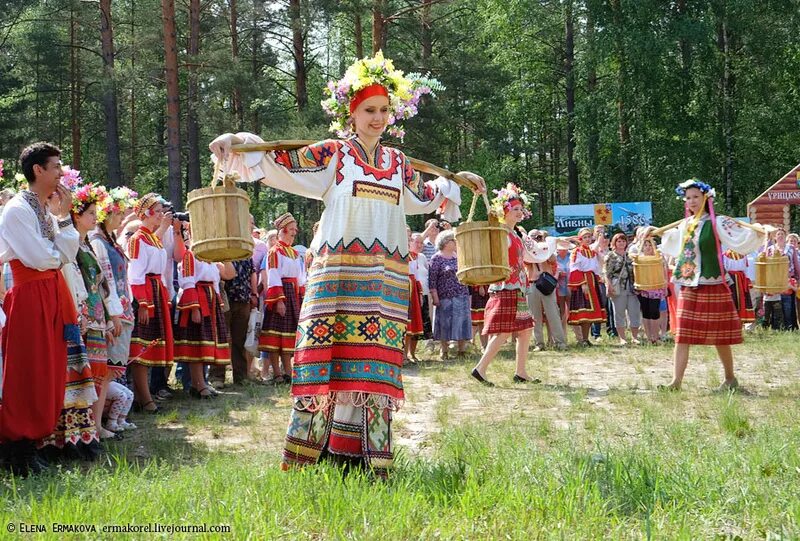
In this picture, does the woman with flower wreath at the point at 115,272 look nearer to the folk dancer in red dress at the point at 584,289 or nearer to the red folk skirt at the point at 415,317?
the red folk skirt at the point at 415,317

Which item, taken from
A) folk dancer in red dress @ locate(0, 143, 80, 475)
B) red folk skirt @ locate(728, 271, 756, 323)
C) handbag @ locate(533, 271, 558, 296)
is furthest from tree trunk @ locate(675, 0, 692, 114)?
folk dancer in red dress @ locate(0, 143, 80, 475)

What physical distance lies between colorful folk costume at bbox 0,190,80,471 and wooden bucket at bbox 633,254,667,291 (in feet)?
27.5

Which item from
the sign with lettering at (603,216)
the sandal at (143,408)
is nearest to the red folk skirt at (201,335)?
the sandal at (143,408)

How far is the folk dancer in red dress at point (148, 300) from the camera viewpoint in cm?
808

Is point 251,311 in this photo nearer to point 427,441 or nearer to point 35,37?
point 427,441

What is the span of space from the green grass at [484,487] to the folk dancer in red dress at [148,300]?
144 centimetres

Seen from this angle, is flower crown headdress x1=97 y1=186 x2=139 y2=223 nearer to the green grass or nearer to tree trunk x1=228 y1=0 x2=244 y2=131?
the green grass

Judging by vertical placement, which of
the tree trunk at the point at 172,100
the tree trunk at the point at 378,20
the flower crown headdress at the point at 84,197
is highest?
the tree trunk at the point at 378,20

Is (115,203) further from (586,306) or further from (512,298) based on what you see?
(586,306)

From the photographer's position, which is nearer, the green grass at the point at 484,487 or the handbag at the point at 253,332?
the green grass at the point at 484,487

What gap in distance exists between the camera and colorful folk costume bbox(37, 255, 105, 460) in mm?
5914

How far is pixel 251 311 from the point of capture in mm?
10398

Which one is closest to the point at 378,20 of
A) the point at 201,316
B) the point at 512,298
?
the point at 512,298

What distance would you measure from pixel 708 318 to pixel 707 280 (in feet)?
1.19
